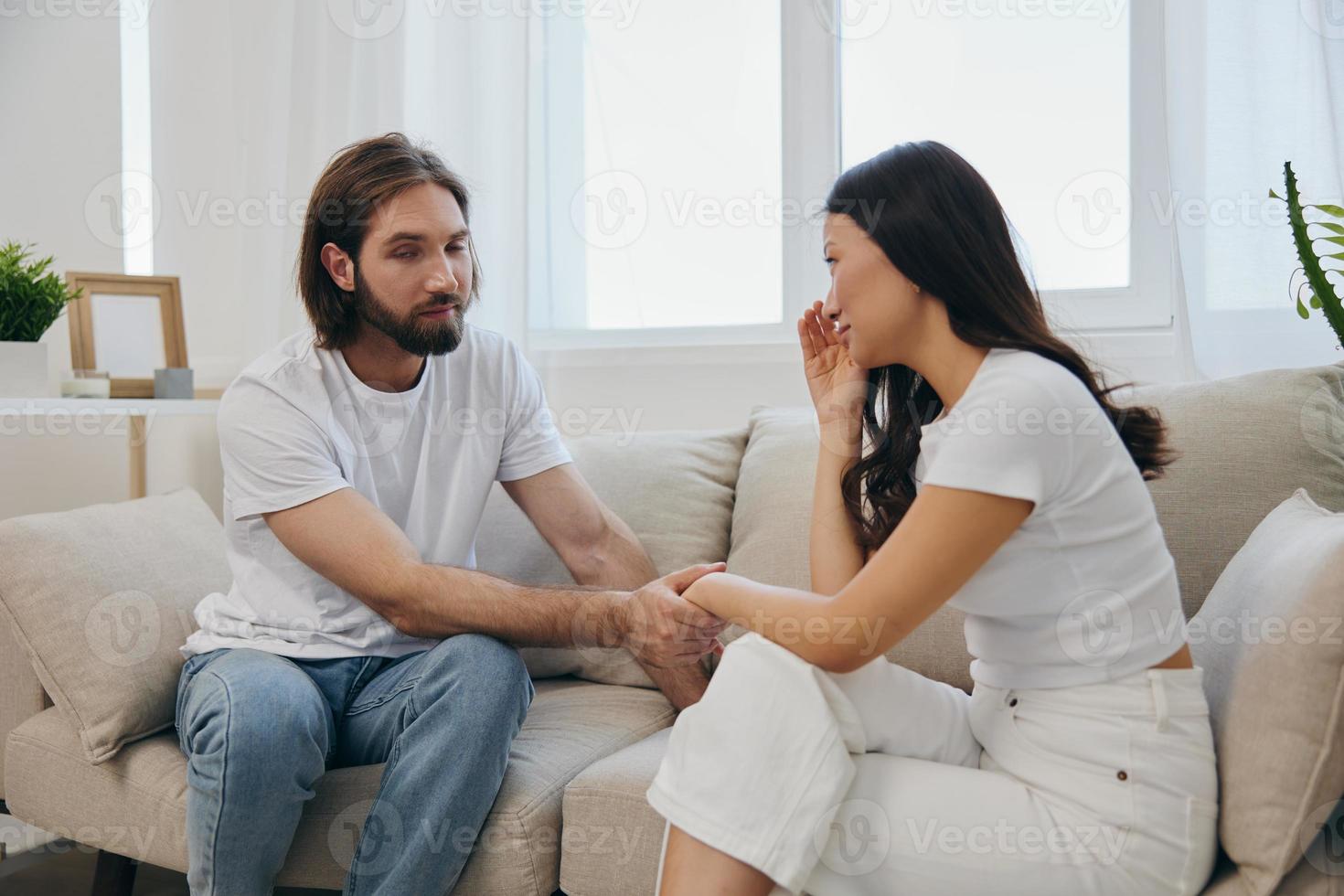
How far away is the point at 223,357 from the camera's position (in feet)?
9.71

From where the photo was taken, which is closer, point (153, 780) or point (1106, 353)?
point (153, 780)

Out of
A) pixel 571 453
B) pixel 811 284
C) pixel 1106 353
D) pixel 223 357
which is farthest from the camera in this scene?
pixel 223 357

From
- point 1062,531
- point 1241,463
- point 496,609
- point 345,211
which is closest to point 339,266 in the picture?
point 345,211

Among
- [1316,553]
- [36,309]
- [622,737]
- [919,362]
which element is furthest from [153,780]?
[1316,553]

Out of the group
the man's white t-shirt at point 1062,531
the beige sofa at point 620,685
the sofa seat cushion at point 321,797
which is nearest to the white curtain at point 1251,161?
the beige sofa at point 620,685

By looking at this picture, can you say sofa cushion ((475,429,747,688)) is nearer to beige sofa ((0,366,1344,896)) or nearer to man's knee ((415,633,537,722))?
beige sofa ((0,366,1344,896))

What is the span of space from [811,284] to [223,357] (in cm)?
160

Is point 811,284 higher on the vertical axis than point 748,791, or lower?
higher

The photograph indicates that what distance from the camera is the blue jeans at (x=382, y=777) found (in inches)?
52.0

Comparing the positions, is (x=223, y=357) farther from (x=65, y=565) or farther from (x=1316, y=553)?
(x=1316, y=553)

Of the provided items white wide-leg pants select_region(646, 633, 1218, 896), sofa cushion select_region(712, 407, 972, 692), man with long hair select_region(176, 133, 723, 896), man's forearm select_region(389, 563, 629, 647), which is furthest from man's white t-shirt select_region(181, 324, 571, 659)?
white wide-leg pants select_region(646, 633, 1218, 896)

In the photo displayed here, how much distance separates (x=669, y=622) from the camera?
1425 mm

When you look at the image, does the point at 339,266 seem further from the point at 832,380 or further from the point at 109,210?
the point at 109,210

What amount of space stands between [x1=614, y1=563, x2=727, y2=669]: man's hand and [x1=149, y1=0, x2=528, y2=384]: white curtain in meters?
1.19
